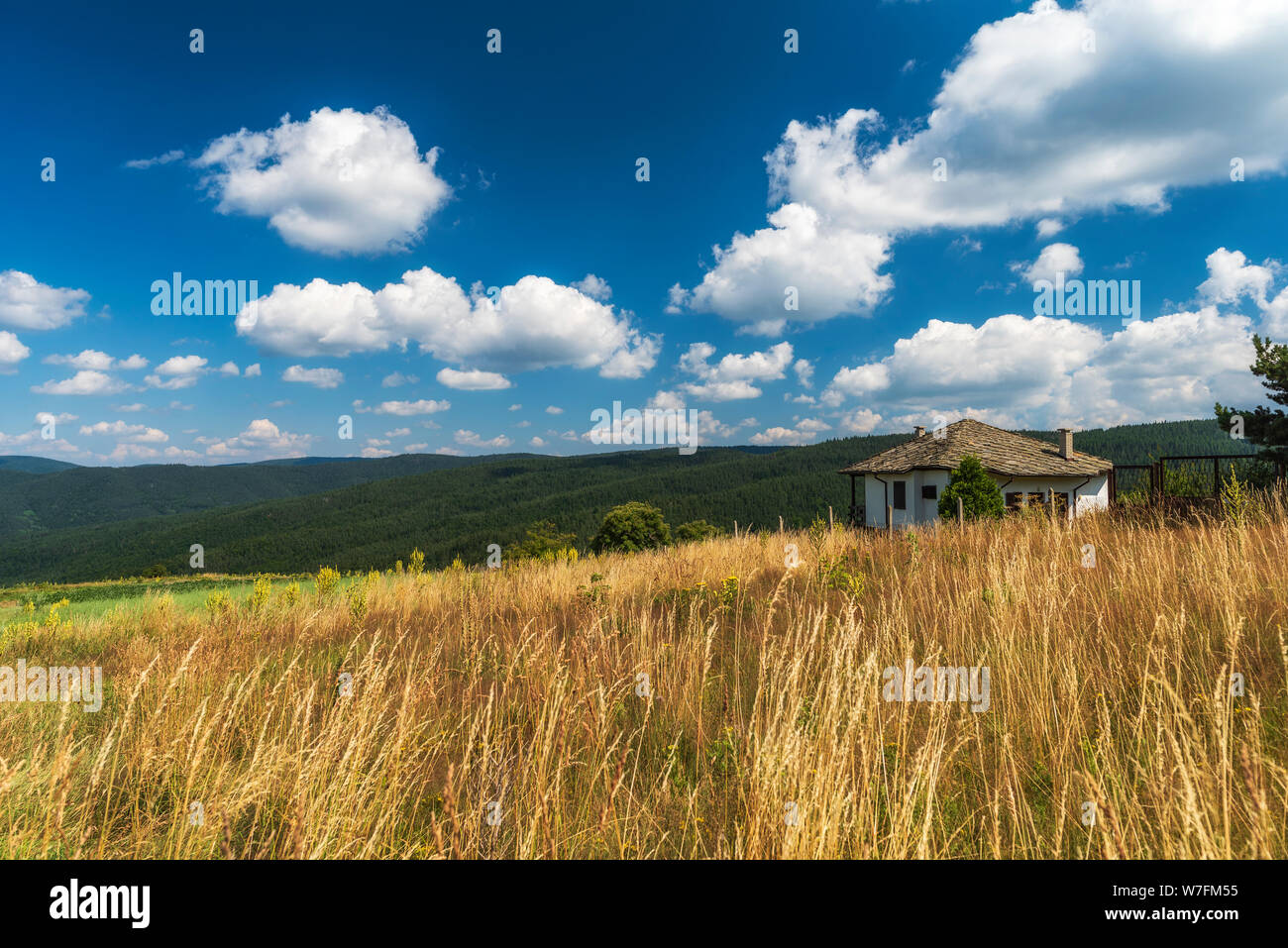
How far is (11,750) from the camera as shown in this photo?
3.60 metres

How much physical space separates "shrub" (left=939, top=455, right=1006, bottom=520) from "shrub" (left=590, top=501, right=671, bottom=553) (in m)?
22.6

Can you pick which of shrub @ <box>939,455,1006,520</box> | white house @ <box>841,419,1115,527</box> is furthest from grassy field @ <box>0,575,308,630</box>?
white house @ <box>841,419,1115,527</box>

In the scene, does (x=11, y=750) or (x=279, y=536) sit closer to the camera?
(x=11, y=750)

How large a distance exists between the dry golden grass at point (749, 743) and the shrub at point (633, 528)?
Result: 35749 mm

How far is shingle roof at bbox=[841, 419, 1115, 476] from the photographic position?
31.4m

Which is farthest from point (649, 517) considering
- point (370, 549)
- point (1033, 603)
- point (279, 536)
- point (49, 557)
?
point (49, 557)

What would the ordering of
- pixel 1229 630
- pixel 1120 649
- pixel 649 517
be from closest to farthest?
pixel 1229 630 → pixel 1120 649 → pixel 649 517

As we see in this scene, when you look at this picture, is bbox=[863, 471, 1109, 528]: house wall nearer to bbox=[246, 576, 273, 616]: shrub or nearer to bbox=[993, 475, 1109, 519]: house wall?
bbox=[993, 475, 1109, 519]: house wall

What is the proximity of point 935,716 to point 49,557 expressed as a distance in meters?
214

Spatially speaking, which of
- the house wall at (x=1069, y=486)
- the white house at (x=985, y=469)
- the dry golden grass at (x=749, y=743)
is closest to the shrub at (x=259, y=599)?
the dry golden grass at (x=749, y=743)

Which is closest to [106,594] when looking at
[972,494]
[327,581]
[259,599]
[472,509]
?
[327,581]

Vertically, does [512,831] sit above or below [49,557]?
above

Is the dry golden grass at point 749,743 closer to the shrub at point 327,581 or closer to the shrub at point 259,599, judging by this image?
the shrub at point 259,599
